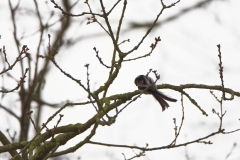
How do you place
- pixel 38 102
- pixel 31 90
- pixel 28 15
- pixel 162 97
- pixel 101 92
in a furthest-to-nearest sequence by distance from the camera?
pixel 28 15 → pixel 38 102 → pixel 31 90 → pixel 162 97 → pixel 101 92

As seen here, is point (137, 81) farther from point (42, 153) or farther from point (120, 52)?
point (42, 153)

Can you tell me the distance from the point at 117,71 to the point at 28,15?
278 inches

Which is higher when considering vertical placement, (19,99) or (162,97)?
(19,99)

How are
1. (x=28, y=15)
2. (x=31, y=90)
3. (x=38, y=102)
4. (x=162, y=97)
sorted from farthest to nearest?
(x=28, y=15)
(x=38, y=102)
(x=31, y=90)
(x=162, y=97)

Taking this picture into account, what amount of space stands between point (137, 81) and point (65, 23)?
176 inches

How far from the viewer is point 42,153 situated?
415cm

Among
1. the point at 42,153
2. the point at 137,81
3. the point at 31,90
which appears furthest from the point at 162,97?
the point at 31,90

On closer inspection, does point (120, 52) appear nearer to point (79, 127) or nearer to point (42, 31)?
point (79, 127)

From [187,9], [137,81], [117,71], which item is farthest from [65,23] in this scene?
[117,71]

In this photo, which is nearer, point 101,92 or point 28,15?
point 101,92

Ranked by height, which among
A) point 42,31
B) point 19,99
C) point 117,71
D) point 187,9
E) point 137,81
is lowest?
point 117,71

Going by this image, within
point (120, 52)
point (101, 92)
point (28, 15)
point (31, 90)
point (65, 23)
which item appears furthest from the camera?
point (28, 15)

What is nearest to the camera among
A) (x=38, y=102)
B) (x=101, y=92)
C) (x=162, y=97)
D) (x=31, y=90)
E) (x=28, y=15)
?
(x=101, y=92)

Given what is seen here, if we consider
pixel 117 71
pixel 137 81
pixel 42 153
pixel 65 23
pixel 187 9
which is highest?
pixel 187 9
